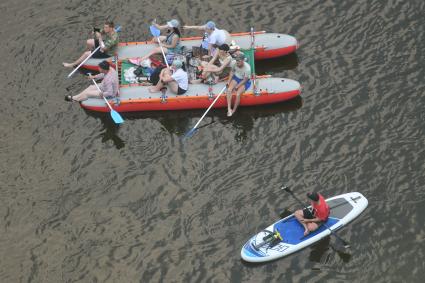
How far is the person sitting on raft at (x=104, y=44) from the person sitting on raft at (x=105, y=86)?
1483 millimetres

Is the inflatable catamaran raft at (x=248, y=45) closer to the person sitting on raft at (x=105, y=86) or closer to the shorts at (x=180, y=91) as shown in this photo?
the person sitting on raft at (x=105, y=86)

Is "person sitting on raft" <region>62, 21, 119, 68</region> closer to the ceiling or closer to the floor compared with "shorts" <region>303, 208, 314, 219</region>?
closer to the ceiling

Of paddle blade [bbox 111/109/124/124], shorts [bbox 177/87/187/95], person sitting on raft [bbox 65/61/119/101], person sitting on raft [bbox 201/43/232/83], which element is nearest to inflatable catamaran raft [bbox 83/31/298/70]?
person sitting on raft [bbox 201/43/232/83]

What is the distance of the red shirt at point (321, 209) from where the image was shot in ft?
61.7

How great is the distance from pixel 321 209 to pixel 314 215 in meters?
0.53

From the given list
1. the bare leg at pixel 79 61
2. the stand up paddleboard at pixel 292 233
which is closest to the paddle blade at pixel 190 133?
the stand up paddleboard at pixel 292 233

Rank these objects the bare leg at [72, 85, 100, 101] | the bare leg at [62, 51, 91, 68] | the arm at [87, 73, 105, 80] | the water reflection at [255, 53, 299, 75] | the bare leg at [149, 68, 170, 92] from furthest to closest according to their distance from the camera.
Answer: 1. the water reflection at [255, 53, 299, 75]
2. the bare leg at [62, 51, 91, 68]
3. the arm at [87, 73, 105, 80]
4. the bare leg at [72, 85, 100, 101]
5. the bare leg at [149, 68, 170, 92]

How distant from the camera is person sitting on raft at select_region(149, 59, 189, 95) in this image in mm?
22906

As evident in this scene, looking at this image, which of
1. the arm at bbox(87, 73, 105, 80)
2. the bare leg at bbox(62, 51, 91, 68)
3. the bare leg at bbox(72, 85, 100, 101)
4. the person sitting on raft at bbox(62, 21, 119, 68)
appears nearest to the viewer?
the bare leg at bbox(72, 85, 100, 101)

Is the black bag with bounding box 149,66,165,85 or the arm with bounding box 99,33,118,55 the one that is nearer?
the black bag with bounding box 149,66,165,85

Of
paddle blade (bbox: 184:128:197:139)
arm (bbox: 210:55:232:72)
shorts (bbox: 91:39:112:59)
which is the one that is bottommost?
paddle blade (bbox: 184:128:197:139)

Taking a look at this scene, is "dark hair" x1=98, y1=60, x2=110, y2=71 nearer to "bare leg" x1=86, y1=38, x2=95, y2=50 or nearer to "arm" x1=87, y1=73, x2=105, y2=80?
"arm" x1=87, y1=73, x2=105, y2=80

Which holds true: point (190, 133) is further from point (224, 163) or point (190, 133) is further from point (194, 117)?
point (224, 163)

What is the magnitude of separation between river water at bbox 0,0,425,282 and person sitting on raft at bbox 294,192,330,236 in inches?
25.0
